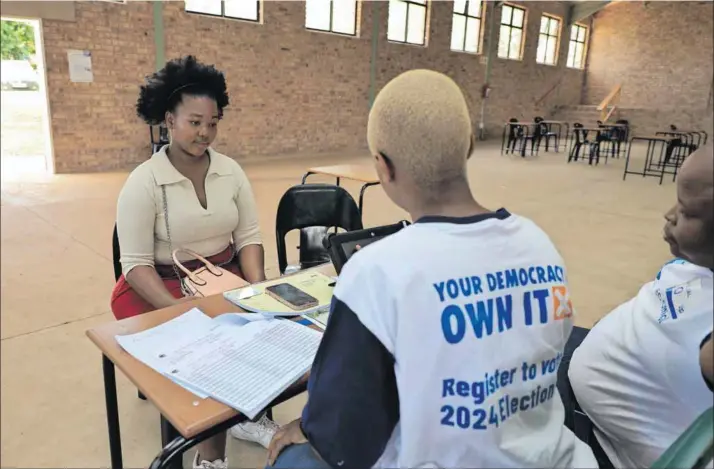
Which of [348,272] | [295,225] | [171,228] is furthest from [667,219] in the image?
[295,225]

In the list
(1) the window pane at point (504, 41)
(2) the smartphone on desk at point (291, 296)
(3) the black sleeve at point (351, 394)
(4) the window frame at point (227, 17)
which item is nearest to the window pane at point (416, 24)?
(1) the window pane at point (504, 41)

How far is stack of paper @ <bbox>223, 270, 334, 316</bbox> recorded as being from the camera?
129cm

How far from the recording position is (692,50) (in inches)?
563

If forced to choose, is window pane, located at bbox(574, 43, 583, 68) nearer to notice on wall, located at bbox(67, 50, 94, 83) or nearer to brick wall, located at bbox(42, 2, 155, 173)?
brick wall, located at bbox(42, 2, 155, 173)

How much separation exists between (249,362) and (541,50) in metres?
15.8

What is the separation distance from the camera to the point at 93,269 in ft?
11.1

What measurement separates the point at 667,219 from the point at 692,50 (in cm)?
1670

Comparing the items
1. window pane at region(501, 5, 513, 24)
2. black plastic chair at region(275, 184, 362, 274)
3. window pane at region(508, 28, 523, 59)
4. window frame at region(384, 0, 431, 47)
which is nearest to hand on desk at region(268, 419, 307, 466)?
black plastic chair at region(275, 184, 362, 274)

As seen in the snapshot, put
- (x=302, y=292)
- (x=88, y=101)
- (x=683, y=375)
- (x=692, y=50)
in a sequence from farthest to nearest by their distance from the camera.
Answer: (x=692, y=50) < (x=88, y=101) < (x=302, y=292) < (x=683, y=375)

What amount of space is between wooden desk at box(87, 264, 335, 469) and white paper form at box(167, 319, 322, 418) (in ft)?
0.07

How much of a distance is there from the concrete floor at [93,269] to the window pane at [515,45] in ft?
21.6

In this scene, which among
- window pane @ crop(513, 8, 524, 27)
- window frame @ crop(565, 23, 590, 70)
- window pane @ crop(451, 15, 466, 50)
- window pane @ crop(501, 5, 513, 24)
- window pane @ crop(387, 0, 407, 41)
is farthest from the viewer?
window frame @ crop(565, 23, 590, 70)

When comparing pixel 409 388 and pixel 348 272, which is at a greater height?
pixel 348 272

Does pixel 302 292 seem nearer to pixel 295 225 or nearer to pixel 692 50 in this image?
pixel 295 225
